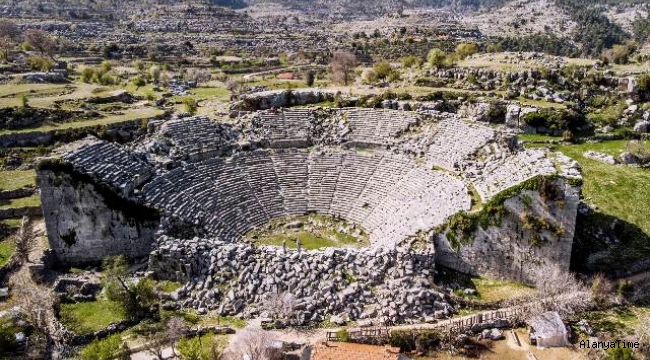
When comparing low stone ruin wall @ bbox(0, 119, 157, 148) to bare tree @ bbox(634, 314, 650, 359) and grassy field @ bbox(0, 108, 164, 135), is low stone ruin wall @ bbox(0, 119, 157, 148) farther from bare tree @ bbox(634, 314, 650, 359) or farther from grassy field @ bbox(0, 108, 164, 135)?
bare tree @ bbox(634, 314, 650, 359)

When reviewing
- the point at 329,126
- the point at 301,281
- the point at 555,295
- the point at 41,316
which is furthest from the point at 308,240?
the point at 41,316

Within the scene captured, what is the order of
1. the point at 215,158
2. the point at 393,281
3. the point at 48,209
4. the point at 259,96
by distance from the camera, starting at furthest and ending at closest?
1. the point at 259,96
2. the point at 215,158
3. the point at 48,209
4. the point at 393,281

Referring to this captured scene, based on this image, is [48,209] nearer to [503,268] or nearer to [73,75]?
[503,268]

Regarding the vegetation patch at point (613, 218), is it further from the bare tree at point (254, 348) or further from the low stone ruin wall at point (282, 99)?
the low stone ruin wall at point (282, 99)

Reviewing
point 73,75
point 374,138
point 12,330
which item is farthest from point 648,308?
point 73,75

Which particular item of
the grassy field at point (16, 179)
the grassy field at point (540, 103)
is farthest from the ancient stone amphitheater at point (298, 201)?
the grassy field at point (540, 103)

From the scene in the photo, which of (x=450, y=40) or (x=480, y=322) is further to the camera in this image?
(x=450, y=40)
